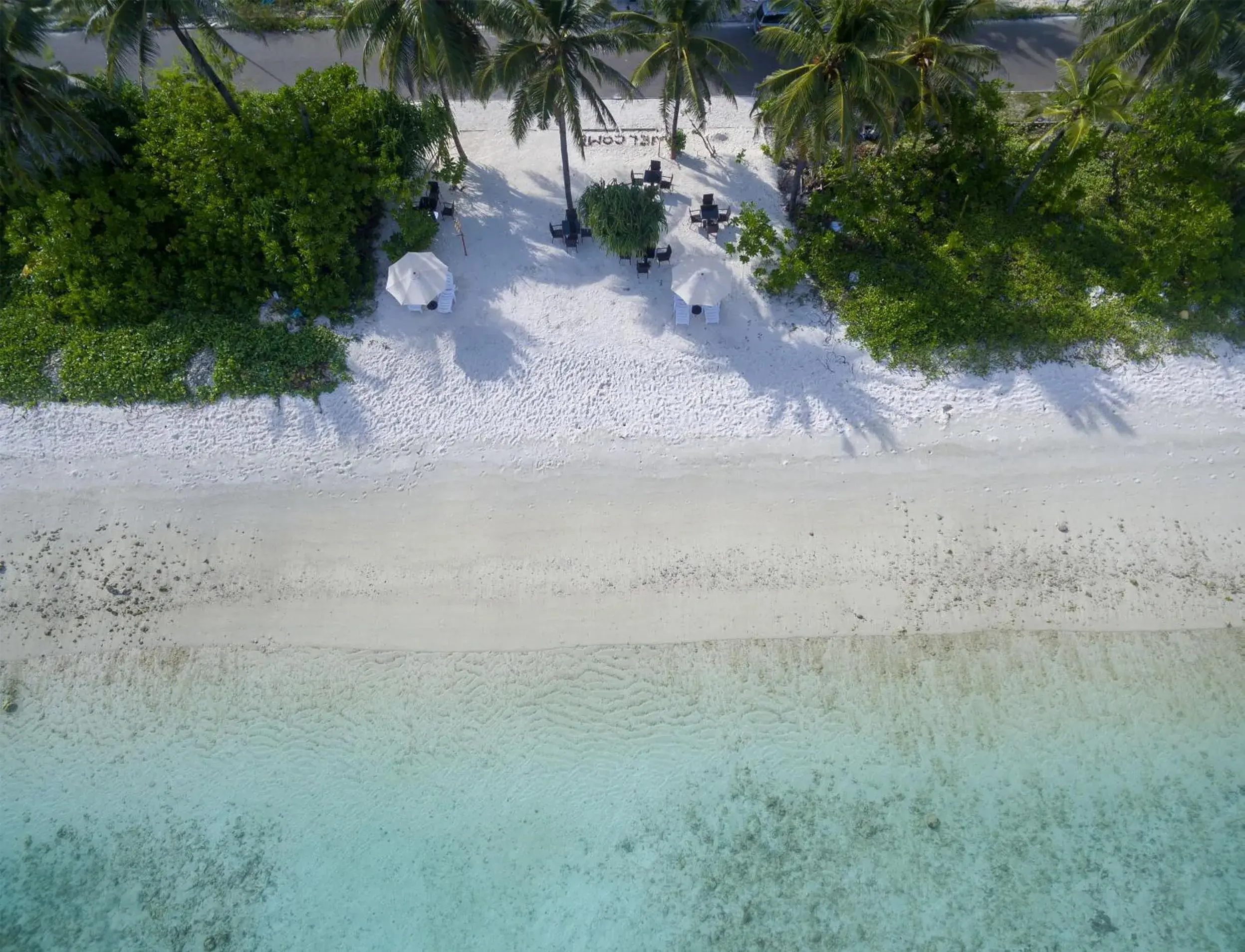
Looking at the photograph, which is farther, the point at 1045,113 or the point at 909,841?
the point at 1045,113

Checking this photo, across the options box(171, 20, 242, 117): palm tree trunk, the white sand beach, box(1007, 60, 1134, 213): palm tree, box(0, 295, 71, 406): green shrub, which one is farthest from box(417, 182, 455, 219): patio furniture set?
box(1007, 60, 1134, 213): palm tree

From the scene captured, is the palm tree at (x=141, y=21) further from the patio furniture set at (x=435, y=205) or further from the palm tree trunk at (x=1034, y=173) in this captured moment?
the palm tree trunk at (x=1034, y=173)

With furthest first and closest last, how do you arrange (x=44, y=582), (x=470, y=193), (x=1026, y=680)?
(x=470, y=193) < (x=44, y=582) < (x=1026, y=680)

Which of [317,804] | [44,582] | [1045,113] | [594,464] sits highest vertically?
[1045,113]

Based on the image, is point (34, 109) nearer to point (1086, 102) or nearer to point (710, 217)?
point (710, 217)

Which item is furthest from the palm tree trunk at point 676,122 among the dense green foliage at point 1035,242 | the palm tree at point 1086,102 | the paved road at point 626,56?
the palm tree at point 1086,102

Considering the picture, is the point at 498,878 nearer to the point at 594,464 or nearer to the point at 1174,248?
the point at 594,464

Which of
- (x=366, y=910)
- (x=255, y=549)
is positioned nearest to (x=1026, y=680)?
(x=366, y=910)

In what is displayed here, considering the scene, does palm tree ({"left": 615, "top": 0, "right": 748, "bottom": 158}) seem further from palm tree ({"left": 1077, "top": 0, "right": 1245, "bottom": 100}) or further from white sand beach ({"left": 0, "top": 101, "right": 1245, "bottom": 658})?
palm tree ({"left": 1077, "top": 0, "right": 1245, "bottom": 100})
